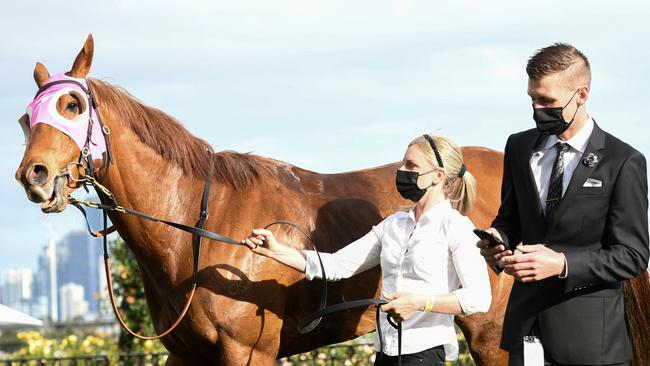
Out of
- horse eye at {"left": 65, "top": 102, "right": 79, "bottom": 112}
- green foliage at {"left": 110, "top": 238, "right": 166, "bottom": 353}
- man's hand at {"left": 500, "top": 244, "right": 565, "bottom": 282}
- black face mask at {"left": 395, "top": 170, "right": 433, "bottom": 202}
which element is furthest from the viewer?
green foliage at {"left": 110, "top": 238, "right": 166, "bottom": 353}

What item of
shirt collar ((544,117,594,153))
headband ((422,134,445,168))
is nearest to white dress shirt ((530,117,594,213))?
shirt collar ((544,117,594,153))

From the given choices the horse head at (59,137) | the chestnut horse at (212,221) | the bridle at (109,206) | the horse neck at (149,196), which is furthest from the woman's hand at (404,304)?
the horse head at (59,137)

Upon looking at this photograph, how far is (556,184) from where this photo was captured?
3.69 m

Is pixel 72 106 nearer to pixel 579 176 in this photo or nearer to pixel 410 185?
pixel 410 185

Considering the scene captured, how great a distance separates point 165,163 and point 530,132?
2.21 meters

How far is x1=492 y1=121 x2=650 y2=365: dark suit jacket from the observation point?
3.55 meters

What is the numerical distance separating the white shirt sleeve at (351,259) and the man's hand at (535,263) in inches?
54.7

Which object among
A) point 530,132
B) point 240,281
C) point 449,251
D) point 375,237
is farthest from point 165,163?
point 530,132

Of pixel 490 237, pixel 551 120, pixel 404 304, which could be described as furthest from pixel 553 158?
pixel 404 304

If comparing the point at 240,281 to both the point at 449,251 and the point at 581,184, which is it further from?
the point at 581,184

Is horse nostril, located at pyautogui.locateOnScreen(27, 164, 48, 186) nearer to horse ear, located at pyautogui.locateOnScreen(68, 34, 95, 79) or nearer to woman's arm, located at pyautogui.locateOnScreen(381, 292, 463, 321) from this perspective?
horse ear, located at pyautogui.locateOnScreen(68, 34, 95, 79)

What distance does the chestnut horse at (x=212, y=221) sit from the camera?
16.9 feet

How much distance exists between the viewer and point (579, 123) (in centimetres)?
372

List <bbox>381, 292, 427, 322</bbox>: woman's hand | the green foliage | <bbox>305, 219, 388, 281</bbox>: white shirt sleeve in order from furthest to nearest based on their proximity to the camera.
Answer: the green foliage, <bbox>305, 219, 388, 281</bbox>: white shirt sleeve, <bbox>381, 292, 427, 322</bbox>: woman's hand
